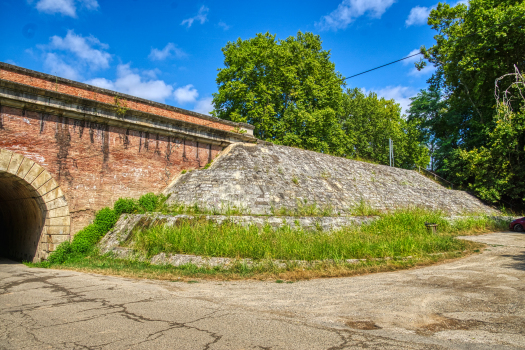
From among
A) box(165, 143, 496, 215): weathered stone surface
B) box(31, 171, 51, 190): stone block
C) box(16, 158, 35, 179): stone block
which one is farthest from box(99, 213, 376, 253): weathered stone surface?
box(16, 158, 35, 179): stone block

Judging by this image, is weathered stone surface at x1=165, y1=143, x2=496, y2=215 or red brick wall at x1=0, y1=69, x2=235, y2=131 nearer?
red brick wall at x1=0, y1=69, x2=235, y2=131

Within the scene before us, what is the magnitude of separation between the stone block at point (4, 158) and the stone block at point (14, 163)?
74 millimetres

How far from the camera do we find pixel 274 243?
29.0 feet

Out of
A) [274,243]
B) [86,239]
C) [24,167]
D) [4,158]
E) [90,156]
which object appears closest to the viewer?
[274,243]

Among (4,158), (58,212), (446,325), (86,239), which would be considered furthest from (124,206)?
(446,325)

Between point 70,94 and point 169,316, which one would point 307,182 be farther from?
point 169,316

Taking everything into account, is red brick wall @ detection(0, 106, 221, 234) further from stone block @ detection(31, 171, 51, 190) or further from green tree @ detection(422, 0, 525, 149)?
green tree @ detection(422, 0, 525, 149)

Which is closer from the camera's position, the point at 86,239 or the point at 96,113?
the point at 86,239

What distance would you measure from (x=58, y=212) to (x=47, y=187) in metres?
0.88

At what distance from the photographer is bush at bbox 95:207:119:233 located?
1098 centimetres

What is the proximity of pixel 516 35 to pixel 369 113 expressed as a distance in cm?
1715

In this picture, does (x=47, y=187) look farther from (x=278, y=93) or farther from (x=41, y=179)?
(x=278, y=93)

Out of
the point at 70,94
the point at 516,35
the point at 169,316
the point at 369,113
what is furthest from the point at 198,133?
the point at 369,113

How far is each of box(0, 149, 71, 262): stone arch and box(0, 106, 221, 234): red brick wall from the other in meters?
0.27
